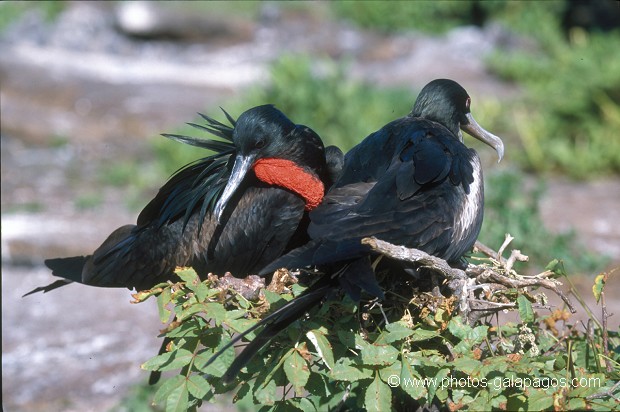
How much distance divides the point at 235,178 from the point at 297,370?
0.76m

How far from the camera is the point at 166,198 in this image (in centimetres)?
259

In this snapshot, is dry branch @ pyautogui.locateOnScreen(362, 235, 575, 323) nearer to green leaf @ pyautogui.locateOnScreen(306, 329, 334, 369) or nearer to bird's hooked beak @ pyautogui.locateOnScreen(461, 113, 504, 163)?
green leaf @ pyautogui.locateOnScreen(306, 329, 334, 369)

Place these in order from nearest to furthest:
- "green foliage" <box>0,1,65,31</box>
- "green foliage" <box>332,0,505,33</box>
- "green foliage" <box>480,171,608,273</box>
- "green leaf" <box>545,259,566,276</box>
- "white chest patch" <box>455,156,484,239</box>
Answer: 1. "green leaf" <box>545,259,566,276</box>
2. "white chest patch" <box>455,156,484,239</box>
3. "green foliage" <box>480,171,608,273</box>
4. "green foliage" <box>0,1,65,31</box>
5. "green foliage" <box>332,0,505,33</box>

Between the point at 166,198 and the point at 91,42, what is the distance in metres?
7.42

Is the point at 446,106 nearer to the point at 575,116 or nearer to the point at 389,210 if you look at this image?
the point at 389,210

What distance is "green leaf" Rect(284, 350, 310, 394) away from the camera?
5.29ft

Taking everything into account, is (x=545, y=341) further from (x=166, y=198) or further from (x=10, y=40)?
(x=10, y=40)

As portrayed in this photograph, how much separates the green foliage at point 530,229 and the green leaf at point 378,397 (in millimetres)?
2726

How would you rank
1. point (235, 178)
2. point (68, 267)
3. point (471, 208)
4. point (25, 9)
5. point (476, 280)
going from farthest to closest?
point (25, 9), point (68, 267), point (235, 178), point (471, 208), point (476, 280)

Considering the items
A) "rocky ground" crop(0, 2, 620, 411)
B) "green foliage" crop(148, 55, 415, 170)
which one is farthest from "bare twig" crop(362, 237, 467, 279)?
"green foliage" crop(148, 55, 415, 170)

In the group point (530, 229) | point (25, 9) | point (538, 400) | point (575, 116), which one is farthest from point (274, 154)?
point (25, 9)

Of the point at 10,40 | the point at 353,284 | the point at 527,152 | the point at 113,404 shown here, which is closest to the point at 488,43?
the point at 527,152

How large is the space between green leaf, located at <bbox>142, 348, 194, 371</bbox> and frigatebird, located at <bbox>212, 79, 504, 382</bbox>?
8 cm

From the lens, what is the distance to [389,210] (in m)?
1.90
